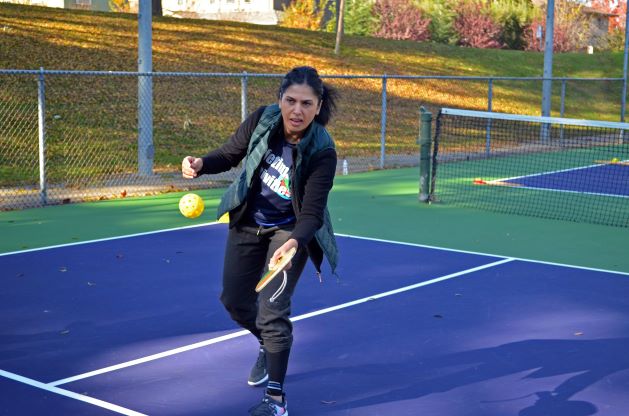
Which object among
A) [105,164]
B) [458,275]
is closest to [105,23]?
[105,164]

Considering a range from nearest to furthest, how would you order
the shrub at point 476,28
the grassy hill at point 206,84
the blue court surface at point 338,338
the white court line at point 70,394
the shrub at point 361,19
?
1. the white court line at point 70,394
2. the blue court surface at point 338,338
3. the grassy hill at point 206,84
4. the shrub at point 476,28
5. the shrub at point 361,19

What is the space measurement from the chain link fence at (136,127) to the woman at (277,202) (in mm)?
8293

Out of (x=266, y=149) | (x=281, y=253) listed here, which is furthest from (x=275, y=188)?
(x=281, y=253)

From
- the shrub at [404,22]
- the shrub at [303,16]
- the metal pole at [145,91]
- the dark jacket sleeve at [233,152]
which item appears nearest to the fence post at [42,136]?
the metal pole at [145,91]

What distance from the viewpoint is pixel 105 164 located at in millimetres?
17844

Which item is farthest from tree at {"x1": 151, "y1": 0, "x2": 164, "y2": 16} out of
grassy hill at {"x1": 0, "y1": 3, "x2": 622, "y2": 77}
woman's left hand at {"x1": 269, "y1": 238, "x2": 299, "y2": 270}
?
woman's left hand at {"x1": 269, "y1": 238, "x2": 299, "y2": 270}

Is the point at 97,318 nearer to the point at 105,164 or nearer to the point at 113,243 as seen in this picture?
the point at 113,243

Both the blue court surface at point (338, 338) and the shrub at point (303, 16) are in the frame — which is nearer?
the blue court surface at point (338, 338)

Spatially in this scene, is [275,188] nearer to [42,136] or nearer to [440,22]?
[42,136]

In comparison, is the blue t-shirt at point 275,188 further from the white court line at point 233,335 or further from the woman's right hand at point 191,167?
the white court line at point 233,335

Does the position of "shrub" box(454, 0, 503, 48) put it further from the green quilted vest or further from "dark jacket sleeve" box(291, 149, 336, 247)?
"dark jacket sleeve" box(291, 149, 336, 247)

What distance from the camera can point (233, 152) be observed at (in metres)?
5.46

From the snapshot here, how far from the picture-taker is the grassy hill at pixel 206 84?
64.0 ft

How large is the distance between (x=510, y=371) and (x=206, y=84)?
1846cm
